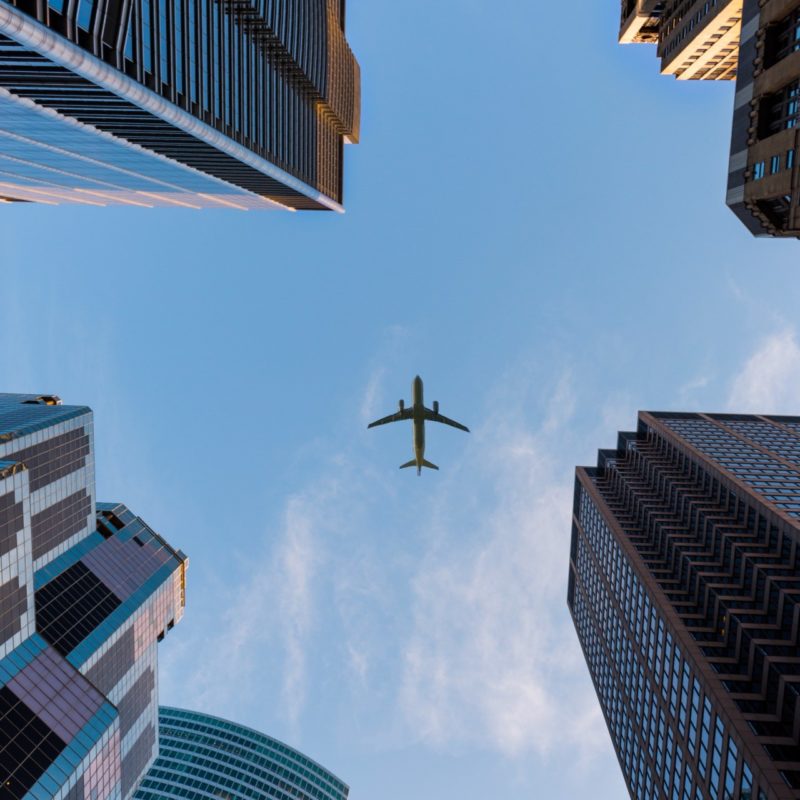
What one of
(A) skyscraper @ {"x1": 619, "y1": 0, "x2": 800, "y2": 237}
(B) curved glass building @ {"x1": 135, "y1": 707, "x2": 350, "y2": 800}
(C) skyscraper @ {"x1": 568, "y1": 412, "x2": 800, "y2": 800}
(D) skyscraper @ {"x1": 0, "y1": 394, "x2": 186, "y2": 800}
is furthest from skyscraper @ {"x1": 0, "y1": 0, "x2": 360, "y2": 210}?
(B) curved glass building @ {"x1": 135, "y1": 707, "x2": 350, "y2": 800}

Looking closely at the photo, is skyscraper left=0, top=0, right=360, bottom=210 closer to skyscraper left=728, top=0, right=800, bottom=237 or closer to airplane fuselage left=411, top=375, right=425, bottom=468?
airplane fuselage left=411, top=375, right=425, bottom=468

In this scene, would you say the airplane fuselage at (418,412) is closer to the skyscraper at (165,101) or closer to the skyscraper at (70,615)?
the skyscraper at (165,101)

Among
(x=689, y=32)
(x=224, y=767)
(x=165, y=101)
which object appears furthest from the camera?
(x=224, y=767)

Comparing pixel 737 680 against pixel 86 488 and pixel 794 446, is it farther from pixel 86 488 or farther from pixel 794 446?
pixel 86 488

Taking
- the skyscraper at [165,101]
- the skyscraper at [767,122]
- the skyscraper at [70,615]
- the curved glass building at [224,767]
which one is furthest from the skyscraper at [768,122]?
the curved glass building at [224,767]

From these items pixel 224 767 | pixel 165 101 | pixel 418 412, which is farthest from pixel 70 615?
pixel 224 767

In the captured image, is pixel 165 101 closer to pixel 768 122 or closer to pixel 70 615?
pixel 768 122
